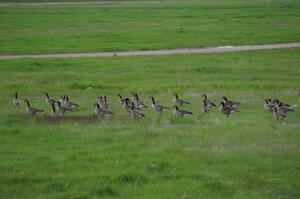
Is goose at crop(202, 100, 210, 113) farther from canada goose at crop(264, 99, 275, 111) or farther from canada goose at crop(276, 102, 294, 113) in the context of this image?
canada goose at crop(276, 102, 294, 113)

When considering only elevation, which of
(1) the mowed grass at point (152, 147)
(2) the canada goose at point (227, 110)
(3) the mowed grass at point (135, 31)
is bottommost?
(1) the mowed grass at point (152, 147)

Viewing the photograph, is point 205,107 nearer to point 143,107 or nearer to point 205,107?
point 205,107

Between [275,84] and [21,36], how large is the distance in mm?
34532

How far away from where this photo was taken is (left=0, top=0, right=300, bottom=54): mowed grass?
4958 centimetres

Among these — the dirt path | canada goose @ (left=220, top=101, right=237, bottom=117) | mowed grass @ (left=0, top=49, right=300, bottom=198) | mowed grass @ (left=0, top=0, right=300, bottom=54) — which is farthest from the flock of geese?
mowed grass @ (left=0, top=0, right=300, bottom=54)

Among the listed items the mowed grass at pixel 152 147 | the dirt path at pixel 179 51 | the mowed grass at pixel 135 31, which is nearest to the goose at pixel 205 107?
the mowed grass at pixel 152 147

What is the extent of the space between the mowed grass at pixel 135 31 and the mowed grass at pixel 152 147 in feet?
67.1

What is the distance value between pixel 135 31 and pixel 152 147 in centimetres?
4677

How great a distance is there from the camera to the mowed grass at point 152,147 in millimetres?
12422

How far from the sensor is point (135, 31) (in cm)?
6175

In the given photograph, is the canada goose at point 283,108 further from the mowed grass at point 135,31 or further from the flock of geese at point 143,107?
the mowed grass at point 135,31

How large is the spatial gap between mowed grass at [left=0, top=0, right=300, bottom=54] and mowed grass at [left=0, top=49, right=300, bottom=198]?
2046cm

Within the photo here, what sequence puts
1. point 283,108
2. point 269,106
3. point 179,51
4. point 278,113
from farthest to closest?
point 179,51, point 269,106, point 283,108, point 278,113

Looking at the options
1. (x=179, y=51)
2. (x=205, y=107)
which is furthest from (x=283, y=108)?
(x=179, y=51)
